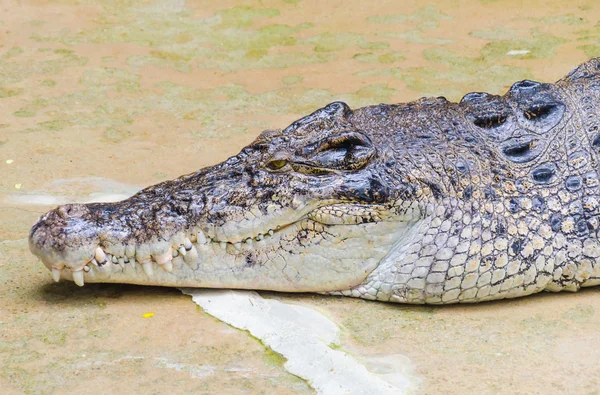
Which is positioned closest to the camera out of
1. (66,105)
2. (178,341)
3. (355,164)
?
(178,341)

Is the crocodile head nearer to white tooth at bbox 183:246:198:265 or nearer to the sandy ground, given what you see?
white tooth at bbox 183:246:198:265

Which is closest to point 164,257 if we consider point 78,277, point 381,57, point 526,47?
point 78,277

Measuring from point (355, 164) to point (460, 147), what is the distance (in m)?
0.53

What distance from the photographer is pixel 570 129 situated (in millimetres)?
4344

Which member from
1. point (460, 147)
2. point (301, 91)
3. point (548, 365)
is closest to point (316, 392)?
point (548, 365)

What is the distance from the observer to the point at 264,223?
4.02 m

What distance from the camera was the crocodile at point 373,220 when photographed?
3.98 m

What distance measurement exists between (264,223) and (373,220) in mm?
490

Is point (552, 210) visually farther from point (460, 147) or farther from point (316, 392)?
point (316, 392)

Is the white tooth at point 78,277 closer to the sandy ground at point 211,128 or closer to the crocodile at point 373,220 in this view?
the crocodile at point 373,220

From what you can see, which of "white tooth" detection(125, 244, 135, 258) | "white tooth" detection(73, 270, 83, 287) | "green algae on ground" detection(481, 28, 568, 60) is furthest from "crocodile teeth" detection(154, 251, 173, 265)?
"green algae on ground" detection(481, 28, 568, 60)

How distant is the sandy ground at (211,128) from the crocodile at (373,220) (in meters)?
0.14

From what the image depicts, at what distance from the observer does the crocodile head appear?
391 cm

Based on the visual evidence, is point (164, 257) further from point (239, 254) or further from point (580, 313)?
point (580, 313)
